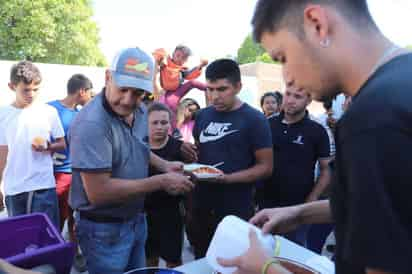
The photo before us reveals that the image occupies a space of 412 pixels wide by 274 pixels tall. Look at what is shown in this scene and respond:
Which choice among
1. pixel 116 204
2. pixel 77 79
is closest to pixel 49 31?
pixel 77 79

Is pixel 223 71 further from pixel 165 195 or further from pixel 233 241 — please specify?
pixel 233 241

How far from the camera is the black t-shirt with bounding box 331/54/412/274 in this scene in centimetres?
54

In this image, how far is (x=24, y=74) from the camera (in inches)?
104

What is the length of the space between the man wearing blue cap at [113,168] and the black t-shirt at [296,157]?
1071 mm

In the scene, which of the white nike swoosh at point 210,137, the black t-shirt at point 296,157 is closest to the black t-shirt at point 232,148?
the white nike swoosh at point 210,137

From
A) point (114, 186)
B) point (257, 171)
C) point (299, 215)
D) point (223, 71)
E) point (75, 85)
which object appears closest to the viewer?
point (299, 215)

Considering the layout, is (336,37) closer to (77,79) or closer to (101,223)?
(101,223)

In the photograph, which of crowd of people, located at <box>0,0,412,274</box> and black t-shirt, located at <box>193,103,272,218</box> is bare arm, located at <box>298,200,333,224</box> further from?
black t-shirt, located at <box>193,103,272,218</box>

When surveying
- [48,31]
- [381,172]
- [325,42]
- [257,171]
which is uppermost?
[48,31]

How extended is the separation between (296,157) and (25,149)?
2247 millimetres

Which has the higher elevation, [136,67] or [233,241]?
[136,67]

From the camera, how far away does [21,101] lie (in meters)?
2.73

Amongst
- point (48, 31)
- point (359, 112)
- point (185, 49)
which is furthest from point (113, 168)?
point (48, 31)

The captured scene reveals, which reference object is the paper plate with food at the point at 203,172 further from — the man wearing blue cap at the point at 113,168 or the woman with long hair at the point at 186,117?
the woman with long hair at the point at 186,117
